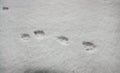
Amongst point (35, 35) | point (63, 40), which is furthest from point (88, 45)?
point (35, 35)

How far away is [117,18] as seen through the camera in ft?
5.22

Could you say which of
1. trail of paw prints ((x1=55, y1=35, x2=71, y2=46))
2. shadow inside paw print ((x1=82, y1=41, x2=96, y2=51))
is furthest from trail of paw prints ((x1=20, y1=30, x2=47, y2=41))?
shadow inside paw print ((x1=82, y1=41, x2=96, y2=51))

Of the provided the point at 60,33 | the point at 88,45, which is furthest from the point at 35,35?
the point at 88,45

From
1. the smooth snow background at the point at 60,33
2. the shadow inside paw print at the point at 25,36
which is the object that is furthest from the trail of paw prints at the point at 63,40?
the shadow inside paw print at the point at 25,36

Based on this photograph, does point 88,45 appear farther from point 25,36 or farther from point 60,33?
point 25,36

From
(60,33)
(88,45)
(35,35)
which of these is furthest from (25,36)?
(88,45)

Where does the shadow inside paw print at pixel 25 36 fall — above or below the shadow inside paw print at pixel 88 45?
above

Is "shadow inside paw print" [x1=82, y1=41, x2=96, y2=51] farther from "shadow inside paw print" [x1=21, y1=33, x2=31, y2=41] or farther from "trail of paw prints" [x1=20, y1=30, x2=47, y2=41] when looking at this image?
"shadow inside paw print" [x1=21, y1=33, x2=31, y2=41]

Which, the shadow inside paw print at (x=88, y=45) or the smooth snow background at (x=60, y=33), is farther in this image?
the shadow inside paw print at (x=88, y=45)

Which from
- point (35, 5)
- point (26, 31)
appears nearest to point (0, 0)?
→ point (35, 5)

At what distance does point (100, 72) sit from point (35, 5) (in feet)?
3.44

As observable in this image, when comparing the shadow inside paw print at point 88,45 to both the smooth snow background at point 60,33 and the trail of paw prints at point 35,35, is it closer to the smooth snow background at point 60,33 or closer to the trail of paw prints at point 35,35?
the smooth snow background at point 60,33

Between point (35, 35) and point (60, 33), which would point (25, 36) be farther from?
point (60, 33)

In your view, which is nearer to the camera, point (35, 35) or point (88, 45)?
point (88, 45)
